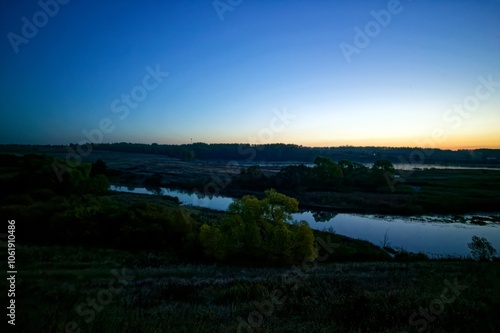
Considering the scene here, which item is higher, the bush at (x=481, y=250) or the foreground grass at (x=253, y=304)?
the foreground grass at (x=253, y=304)

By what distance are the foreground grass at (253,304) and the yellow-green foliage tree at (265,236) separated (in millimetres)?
7640

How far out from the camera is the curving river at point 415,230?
3894 centimetres

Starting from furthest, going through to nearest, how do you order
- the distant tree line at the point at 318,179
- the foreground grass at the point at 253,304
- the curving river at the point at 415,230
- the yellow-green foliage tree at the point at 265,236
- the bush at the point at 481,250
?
the distant tree line at the point at 318,179 < the curving river at the point at 415,230 < the bush at the point at 481,250 < the yellow-green foliage tree at the point at 265,236 < the foreground grass at the point at 253,304

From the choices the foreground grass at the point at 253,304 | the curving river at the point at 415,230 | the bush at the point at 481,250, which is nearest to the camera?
the foreground grass at the point at 253,304

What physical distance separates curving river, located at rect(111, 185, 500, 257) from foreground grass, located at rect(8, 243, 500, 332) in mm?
20727

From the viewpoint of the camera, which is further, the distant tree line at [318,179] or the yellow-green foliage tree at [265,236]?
the distant tree line at [318,179]

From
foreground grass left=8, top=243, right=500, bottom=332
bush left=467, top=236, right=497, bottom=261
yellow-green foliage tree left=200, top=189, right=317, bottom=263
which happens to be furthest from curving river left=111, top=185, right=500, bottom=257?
foreground grass left=8, top=243, right=500, bottom=332

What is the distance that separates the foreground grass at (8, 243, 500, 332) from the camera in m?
6.68

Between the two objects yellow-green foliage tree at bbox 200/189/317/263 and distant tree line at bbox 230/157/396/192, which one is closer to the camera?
yellow-green foliage tree at bbox 200/189/317/263

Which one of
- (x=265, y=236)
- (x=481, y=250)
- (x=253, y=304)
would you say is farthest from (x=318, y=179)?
(x=253, y=304)

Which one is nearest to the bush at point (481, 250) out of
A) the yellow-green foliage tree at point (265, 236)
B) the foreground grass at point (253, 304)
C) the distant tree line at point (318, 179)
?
the foreground grass at point (253, 304)

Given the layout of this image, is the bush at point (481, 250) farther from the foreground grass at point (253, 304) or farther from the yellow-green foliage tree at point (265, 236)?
the yellow-green foliage tree at point (265, 236)

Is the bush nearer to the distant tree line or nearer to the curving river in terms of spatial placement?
the curving river

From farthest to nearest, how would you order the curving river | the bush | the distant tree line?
the distant tree line, the curving river, the bush
